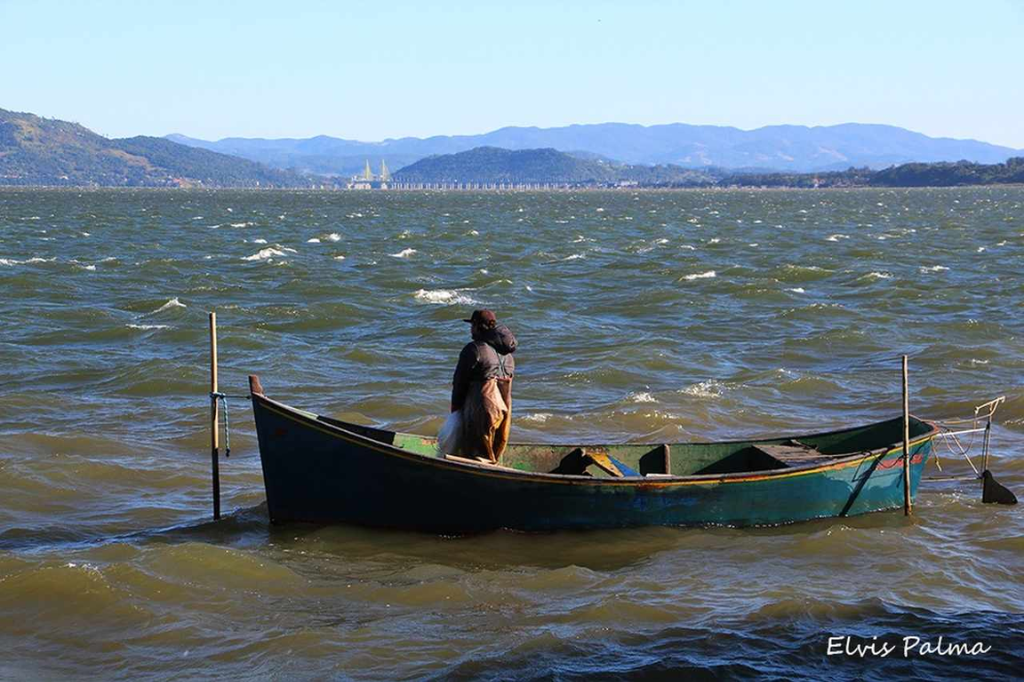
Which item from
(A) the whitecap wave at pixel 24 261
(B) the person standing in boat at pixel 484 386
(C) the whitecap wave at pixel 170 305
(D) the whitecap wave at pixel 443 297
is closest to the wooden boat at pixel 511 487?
(B) the person standing in boat at pixel 484 386

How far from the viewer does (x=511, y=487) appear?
12695 mm

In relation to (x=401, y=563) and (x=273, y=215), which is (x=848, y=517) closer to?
(x=401, y=563)

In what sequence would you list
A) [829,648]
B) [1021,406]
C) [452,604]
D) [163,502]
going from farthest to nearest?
1. [1021,406]
2. [163,502]
3. [452,604]
4. [829,648]

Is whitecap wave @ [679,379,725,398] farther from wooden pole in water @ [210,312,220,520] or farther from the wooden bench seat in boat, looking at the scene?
wooden pole in water @ [210,312,220,520]

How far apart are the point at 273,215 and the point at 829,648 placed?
87716 millimetres

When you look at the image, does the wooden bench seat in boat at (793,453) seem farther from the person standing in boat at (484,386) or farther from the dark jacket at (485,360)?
the dark jacket at (485,360)

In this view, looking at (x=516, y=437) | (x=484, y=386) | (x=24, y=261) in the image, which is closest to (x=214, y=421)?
(x=484, y=386)

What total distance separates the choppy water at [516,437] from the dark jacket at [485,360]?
1568 millimetres

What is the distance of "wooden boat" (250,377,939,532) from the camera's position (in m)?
12.5

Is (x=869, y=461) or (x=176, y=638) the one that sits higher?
(x=869, y=461)

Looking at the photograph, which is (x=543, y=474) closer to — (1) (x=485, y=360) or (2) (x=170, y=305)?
(1) (x=485, y=360)

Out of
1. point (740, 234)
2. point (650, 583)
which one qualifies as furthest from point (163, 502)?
point (740, 234)

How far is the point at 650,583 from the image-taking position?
1183 cm

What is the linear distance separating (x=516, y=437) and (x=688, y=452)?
148 inches
